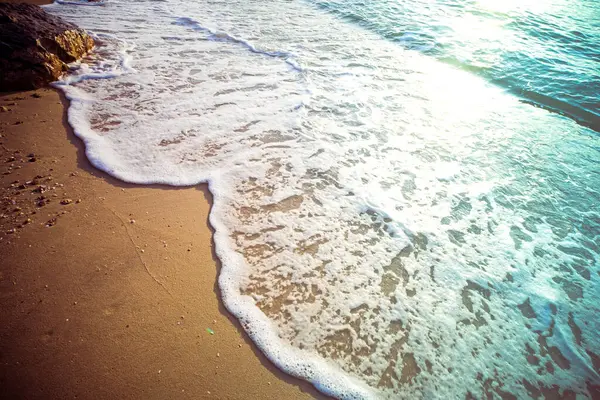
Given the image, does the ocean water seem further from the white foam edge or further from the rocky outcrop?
the rocky outcrop

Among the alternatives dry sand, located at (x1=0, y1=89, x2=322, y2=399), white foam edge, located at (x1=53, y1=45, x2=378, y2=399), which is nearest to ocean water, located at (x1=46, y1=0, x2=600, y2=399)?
white foam edge, located at (x1=53, y1=45, x2=378, y2=399)

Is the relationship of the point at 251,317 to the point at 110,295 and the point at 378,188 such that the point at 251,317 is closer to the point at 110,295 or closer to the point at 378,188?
the point at 110,295

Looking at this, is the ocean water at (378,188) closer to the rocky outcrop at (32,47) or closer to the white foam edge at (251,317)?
the white foam edge at (251,317)

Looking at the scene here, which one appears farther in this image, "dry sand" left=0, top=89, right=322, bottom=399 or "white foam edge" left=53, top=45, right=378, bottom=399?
"white foam edge" left=53, top=45, right=378, bottom=399

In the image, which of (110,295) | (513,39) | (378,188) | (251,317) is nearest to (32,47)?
(110,295)

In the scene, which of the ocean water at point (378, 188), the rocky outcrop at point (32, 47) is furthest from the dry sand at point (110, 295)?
the rocky outcrop at point (32, 47)

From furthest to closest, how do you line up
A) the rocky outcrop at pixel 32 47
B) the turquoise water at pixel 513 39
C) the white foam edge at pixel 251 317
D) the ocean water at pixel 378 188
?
the turquoise water at pixel 513 39, the rocky outcrop at pixel 32 47, the ocean water at pixel 378 188, the white foam edge at pixel 251 317
